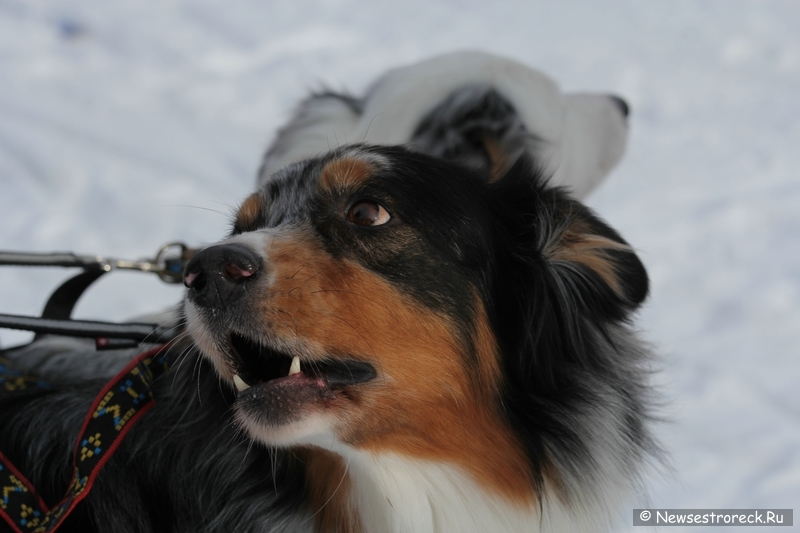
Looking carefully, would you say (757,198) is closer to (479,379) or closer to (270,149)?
(270,149)

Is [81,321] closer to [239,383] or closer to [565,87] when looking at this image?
[239,383]

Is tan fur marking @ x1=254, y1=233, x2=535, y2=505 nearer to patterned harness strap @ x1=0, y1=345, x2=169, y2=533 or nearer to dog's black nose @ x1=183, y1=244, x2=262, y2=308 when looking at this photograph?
dog's black nose @ x1=183, y1=244, x2=262, y2=308

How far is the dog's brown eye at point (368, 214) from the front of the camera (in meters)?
1.78

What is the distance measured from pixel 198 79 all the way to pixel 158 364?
3759 mm

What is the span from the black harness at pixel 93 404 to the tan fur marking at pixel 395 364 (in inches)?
18.6

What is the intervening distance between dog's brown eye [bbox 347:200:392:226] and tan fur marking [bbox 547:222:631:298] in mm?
464

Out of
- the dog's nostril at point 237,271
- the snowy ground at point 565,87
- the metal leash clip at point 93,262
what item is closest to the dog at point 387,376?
the dog's nostril at point 237,271

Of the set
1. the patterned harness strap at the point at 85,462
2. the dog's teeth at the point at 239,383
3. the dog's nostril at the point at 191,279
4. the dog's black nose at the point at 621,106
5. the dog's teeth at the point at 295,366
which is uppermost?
the dog's black nose at the point at 621,106

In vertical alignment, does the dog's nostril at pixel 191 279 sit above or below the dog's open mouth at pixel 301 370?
above

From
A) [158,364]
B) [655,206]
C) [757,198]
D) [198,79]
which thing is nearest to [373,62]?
[198,79]

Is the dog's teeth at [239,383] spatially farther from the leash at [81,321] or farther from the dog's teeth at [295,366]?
the leash at [81,321]

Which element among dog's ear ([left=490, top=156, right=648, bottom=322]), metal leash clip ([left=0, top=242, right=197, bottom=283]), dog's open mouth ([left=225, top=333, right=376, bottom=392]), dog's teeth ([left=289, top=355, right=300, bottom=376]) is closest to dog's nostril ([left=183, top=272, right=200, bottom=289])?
dog's open mouth ([left=225, top=333, right=376, bottom=392])

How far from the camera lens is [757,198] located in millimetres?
4328

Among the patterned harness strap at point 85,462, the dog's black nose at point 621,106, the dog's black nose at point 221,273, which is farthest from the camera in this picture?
the dog's black nose at point 621,106
